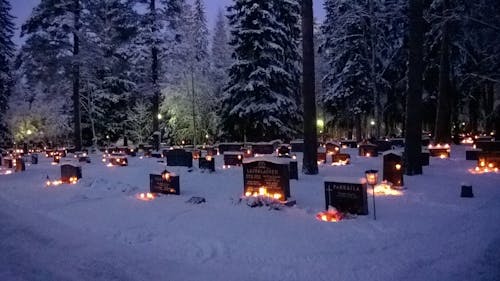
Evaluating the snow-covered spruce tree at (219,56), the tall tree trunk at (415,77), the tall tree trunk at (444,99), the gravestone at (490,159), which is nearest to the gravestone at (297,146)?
the tall tree trunk at (444,99)

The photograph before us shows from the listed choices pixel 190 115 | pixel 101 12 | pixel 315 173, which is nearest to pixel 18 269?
pixel 315 173

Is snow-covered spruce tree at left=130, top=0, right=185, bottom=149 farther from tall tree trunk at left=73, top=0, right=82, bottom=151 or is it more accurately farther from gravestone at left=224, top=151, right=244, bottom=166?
gravestone at left=224, top=151, right=244, bottom=166

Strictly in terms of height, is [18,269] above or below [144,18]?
below

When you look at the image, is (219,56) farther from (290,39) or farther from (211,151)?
(211,151)

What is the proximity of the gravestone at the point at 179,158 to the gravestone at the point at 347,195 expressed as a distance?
42.9ft

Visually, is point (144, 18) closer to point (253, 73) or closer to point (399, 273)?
point (253, 73)

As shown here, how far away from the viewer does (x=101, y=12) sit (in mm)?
42156

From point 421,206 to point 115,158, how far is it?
18.4 meters

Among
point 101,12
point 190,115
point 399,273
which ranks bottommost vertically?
point 399,273

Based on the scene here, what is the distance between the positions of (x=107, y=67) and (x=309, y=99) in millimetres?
25256

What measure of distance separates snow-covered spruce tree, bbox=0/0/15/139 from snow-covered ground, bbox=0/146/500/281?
100 ft

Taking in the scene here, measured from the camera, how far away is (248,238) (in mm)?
9109

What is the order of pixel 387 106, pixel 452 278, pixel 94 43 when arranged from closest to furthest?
1. pixel 452 278
2. pixel 94 43
3. pixel 387 106

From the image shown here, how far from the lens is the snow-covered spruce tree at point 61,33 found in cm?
3450
